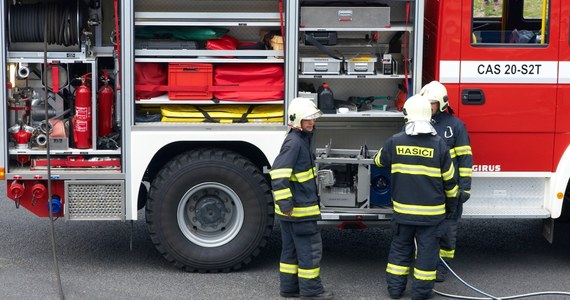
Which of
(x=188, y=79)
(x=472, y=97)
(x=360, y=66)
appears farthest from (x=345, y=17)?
(x=188, y=79)

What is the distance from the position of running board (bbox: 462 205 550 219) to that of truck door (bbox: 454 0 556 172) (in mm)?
340

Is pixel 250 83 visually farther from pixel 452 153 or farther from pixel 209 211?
pixel 452 153

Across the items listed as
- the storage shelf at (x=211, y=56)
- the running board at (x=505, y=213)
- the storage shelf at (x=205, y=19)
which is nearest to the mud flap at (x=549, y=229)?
the running board at (x=505, y=213)

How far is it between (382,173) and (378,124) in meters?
0.64

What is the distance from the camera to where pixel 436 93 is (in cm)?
799

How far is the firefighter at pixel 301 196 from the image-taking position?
25.0 ft

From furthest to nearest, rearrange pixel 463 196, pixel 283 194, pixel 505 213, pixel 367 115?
pixel 505 213 < pixel 367 115 < pixel 463 196 < pixel 283 194


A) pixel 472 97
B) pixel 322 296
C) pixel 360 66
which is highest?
pixel 360 66

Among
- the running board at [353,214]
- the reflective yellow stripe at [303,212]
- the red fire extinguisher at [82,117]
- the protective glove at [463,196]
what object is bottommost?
the running board at [353,214]

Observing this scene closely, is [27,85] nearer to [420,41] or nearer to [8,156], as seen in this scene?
[8,156]

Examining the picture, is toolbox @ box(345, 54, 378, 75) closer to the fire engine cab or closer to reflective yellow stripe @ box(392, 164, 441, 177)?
the fire engine cab

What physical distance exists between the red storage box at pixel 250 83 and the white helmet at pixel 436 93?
3.86ft

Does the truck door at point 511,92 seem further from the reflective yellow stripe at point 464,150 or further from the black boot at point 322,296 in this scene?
the black boot at point 322,296

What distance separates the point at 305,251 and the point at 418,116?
4.34 feet
